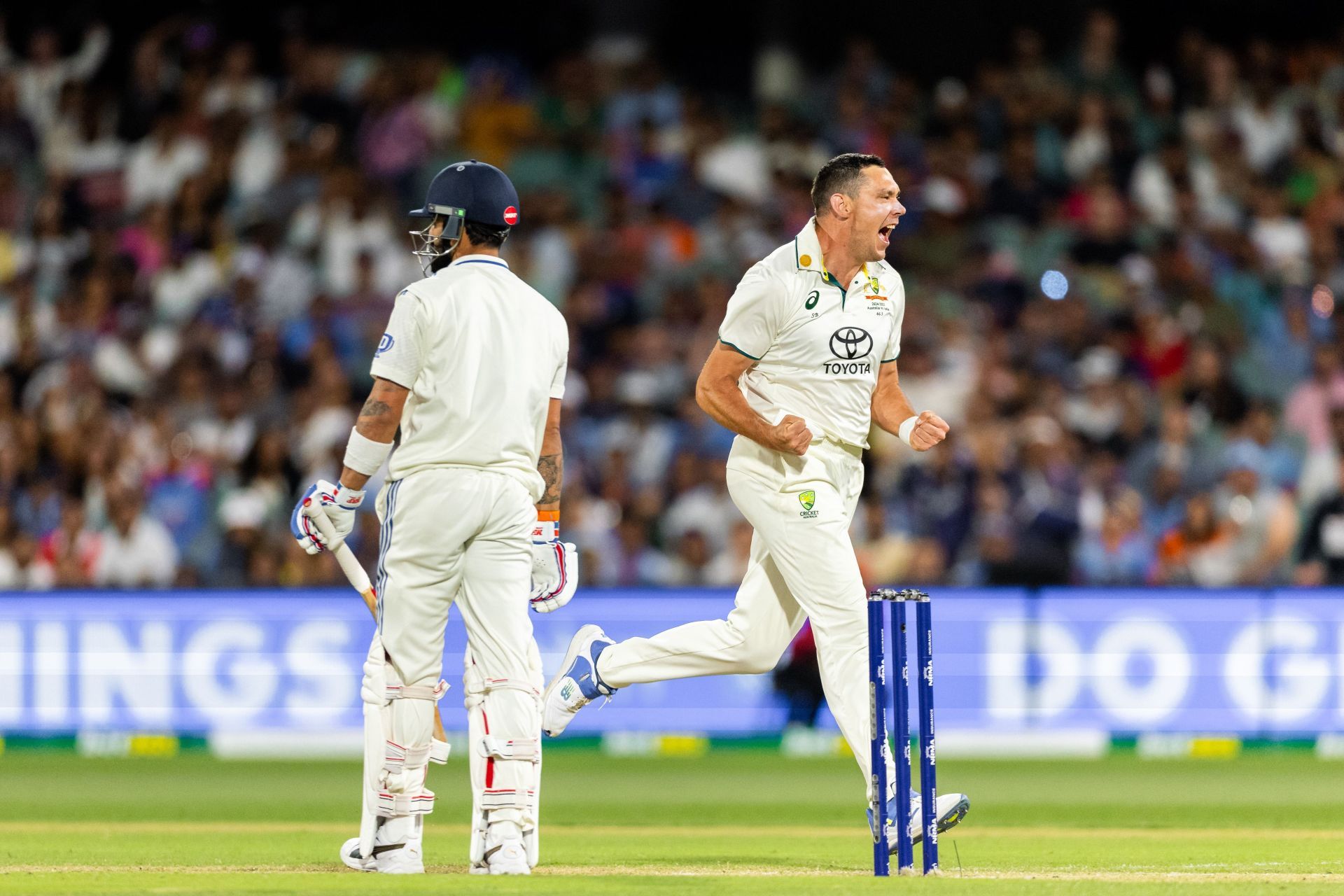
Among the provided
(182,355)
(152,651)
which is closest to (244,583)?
(152,651)

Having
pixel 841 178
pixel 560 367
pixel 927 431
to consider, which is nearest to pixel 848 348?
pixel 927 431

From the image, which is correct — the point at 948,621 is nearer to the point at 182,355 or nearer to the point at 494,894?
the point at 182,355

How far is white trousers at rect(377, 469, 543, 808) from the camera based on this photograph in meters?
6.52

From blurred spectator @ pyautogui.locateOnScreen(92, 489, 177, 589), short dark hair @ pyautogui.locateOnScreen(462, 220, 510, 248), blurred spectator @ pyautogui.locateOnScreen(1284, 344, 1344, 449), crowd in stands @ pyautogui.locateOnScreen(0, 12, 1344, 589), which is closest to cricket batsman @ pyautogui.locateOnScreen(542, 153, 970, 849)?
short dark hair @ pyautogui.locateOnScreen(462, 220, 510, 248)

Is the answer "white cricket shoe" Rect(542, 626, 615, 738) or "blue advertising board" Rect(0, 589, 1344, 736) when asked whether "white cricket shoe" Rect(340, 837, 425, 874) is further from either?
"blue advertising board" Rect(0, 589, 1344, 736)

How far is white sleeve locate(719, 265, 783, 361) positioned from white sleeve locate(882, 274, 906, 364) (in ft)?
1.50

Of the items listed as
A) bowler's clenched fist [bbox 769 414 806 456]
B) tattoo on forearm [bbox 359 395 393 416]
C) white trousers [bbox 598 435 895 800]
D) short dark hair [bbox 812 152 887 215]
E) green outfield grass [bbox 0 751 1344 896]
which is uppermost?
short dark hair [bbox 812 152 887 215]

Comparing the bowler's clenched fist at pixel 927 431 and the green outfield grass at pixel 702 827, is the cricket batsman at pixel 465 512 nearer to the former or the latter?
the green outfield grass at pixel 702 827

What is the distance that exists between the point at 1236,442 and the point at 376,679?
9144 mm

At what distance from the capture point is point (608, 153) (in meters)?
17.8

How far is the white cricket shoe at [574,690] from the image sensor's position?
7691 mm

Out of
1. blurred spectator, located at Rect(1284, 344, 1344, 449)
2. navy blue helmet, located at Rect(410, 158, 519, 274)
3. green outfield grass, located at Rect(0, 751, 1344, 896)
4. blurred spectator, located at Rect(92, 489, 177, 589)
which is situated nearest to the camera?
green outfield grass, located at Rect(0, 751, 1344, 896)

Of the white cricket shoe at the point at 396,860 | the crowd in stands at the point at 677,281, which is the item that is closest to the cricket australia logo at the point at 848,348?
the white cricket shoe at the point at 396,860

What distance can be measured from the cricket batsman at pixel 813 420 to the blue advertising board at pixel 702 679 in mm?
5579
